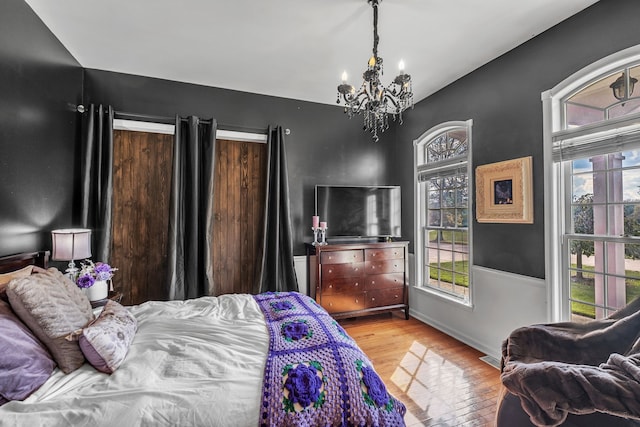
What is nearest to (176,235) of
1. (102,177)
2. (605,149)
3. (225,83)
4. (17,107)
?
(102,177)

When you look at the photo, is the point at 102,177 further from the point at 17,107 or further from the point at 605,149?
the point at 605,149

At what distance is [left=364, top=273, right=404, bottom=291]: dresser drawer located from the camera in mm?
3621

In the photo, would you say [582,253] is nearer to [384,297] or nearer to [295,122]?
[384,297]

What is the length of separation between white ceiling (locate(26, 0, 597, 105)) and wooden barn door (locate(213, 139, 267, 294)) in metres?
0.85

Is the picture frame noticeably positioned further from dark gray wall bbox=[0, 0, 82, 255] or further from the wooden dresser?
dark gray wall bbox=[0, 0, 82, 255]

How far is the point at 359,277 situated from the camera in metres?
3.58

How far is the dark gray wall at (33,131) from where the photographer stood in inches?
74.7

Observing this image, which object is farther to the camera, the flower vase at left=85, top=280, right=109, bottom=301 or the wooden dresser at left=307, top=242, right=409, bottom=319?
the wooden dresser at left=307, top=242, right=409, bottom=319

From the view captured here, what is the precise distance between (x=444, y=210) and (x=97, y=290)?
358cm

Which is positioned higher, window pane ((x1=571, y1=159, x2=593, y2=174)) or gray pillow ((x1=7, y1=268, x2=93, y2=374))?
window pane ((x1=571, y1=159, x2=593, y2=174))

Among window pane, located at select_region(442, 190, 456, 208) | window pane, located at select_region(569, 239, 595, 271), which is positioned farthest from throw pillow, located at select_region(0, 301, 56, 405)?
window pane, located at select_region(442, 190, 456, 208)

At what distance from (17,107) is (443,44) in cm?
331

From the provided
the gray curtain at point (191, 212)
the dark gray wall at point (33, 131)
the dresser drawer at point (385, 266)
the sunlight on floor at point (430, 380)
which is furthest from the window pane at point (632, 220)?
the dark gray wall at point (33, 131)

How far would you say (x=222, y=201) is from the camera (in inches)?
138
